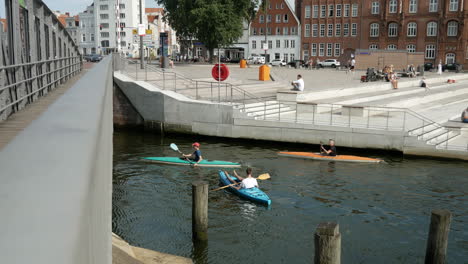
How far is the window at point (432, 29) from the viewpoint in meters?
75.3

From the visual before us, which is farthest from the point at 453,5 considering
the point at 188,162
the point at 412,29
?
the point at 188,162

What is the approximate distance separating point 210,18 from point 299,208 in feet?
137

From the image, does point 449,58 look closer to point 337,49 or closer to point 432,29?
point 432,29

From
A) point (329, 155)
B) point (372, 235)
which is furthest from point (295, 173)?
point (372, 235)

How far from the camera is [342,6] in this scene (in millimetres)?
84438

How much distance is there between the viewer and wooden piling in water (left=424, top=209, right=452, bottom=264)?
10289 millimetres

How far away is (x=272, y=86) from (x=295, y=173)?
61.4 ft

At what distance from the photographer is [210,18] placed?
5441 centimetres

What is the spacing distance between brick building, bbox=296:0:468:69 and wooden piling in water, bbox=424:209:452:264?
70.0 metres

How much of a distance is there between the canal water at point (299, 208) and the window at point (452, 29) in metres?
58.2

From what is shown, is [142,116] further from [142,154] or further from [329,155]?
[329,155]

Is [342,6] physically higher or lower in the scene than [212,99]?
higher

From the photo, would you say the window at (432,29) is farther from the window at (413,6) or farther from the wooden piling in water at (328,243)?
the wooden piling in water at (328,243)

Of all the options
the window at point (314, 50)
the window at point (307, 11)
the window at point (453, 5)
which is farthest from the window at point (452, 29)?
the window at point (307, 11)
